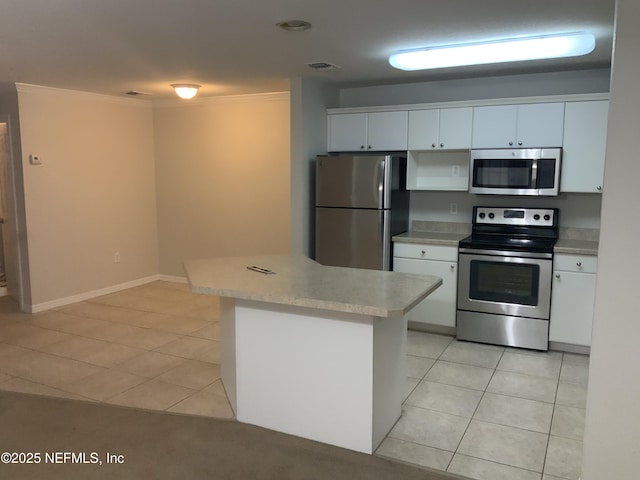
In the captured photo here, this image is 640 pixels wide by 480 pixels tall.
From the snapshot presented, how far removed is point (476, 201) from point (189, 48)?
2.93 metres

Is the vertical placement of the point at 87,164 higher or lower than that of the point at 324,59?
lower

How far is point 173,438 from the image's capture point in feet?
9.43

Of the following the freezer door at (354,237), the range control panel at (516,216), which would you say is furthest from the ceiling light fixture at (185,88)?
the range control panel at (516,216)

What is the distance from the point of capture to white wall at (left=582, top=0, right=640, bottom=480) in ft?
6.49

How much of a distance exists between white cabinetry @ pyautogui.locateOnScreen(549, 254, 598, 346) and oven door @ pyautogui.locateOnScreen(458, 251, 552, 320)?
0.23ft

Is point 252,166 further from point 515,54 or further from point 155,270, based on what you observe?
point 515,54

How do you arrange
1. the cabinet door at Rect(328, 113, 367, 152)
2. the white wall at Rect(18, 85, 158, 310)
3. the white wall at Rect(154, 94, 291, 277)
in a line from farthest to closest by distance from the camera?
the white wall at Rect(154, 94, 291, 277) < the white wall at Rect(18, 85, 158, 310) < the cabinet door at Rect(328, 113, 367, 152)

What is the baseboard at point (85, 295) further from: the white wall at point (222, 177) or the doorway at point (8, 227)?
the white wall at point (222, 177)

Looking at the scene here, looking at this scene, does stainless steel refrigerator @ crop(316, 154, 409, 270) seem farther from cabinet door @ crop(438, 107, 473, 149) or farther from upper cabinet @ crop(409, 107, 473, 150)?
cabinet door @ crop(438, 107, 473, 149)

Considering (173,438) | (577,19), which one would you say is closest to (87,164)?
(173,438)

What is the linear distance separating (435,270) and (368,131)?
4.87ft

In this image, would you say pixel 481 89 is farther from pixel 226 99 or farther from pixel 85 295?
pixel 85 295

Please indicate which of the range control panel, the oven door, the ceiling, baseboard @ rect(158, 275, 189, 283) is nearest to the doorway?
the ceiling

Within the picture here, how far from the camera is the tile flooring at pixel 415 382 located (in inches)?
108
